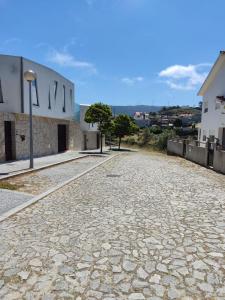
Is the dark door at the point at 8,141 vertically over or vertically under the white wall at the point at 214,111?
under

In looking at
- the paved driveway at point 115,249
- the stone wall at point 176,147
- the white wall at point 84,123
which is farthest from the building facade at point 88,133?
the paved driveway at point 115,249

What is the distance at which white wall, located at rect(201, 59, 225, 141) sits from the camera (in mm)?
19391

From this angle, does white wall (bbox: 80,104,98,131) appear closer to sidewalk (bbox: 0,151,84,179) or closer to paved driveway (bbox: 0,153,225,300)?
sidewalk (bbox: 0,151,84,179)

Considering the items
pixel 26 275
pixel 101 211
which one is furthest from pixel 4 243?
pixel 101 211

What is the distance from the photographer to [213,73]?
70.2ft

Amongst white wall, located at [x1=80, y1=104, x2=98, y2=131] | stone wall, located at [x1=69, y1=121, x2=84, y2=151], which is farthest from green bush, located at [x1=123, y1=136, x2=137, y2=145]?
stone wall, located at [x1=69, y1=121, x2=84, y2=151]

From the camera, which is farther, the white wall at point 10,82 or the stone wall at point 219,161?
the white wall at point 10,82

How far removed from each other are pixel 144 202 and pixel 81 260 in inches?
140

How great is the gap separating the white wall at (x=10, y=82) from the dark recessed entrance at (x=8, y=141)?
937 mm

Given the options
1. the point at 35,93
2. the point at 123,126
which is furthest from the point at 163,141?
the point at 35,93

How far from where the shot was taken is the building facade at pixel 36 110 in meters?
15.7

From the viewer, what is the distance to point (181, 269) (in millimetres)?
3662

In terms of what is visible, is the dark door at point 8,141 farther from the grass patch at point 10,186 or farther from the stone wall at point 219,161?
the stone wall at point 219,161

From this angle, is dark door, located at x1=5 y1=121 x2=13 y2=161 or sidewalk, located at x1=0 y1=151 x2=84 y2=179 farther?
dark door, located at x1=5 y1=121 x2=13 y2=161
